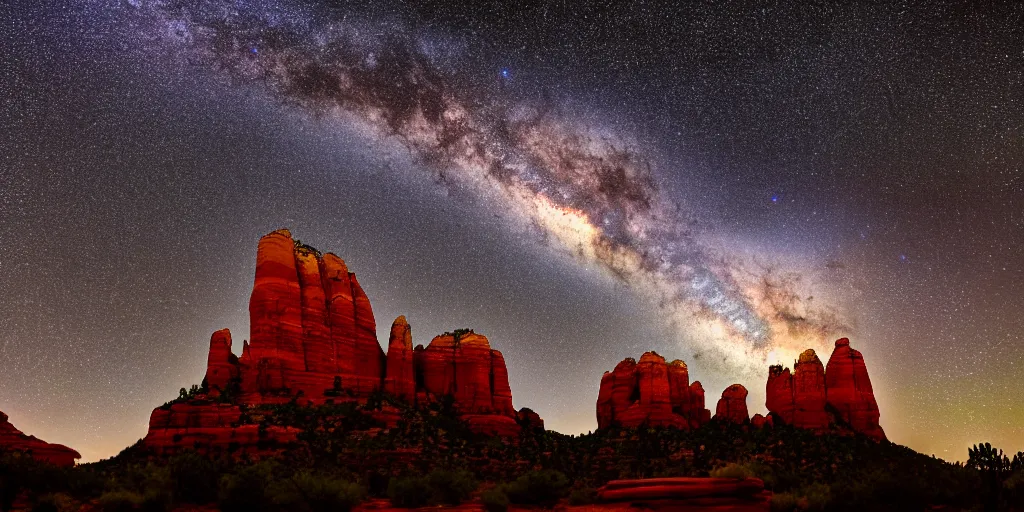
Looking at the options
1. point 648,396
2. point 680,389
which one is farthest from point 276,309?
point 680,389

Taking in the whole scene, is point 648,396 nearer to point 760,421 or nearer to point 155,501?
point 760,421

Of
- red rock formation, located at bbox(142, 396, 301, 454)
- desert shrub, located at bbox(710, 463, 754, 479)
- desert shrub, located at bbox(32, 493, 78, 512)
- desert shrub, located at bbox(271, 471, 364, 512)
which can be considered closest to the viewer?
desert shrub, located at bbox(32, 493, 78, 512)

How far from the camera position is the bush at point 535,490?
23500 mm

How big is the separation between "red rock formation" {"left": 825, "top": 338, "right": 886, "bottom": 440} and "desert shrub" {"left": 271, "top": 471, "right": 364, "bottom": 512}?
58.3 m

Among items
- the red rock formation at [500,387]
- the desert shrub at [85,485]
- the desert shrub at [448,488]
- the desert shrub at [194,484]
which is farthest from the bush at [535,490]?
the red rock formation at [500,387]

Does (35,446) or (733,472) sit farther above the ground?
(35,446)

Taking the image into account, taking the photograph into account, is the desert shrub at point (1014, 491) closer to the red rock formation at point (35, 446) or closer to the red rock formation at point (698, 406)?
the red rock formation at point (35, 446)

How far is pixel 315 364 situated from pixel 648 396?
38.3m

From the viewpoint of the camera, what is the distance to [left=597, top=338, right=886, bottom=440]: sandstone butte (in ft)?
196

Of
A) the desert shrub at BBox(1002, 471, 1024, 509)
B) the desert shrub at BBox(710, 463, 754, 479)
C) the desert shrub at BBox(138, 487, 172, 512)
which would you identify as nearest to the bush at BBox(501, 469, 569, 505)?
the desert shrub at BBox(710, 463, 754, 479)

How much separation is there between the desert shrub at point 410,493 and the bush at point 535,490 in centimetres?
355

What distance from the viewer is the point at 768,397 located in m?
66.5

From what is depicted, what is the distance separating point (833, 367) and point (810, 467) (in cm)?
2782

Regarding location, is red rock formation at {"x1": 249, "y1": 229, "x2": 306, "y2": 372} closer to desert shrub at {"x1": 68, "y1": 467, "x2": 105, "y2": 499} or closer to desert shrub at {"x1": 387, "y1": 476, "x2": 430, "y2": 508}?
desert shrub at {"x1": 68, "y1": 467, "x2": 105, "y2": 499}
